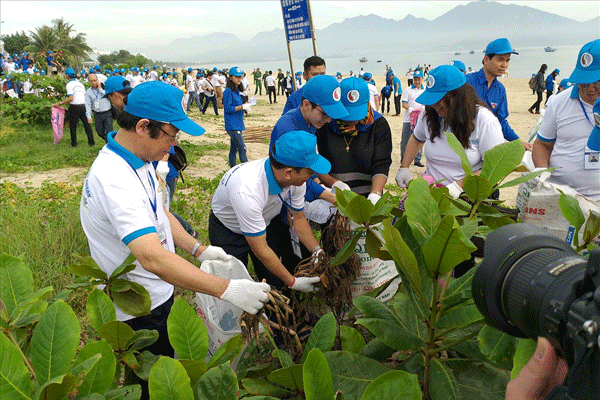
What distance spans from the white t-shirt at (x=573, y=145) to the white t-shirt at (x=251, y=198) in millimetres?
1525

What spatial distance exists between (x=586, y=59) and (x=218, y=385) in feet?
8.27

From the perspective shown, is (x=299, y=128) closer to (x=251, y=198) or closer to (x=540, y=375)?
(x=251, y=198)

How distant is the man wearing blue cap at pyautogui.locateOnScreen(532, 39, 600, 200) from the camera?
2314 mm

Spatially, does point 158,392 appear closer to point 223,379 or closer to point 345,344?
point 223,379

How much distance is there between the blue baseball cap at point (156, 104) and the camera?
1662 mm

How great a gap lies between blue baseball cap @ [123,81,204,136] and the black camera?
130cm

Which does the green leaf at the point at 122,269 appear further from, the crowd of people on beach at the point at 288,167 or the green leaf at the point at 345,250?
the green leaf at the point at 345,250

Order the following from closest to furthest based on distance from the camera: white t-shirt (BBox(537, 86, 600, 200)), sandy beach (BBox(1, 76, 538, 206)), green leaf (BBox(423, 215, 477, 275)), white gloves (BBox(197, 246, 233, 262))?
green leaf (BBox(423, 215, 477, 275))
white gloves (BBox(197, 246, 233, 262))
white t-shirt (BBox(537, 86, 600, 200))
sandy beach (BBox(1, 76, 538, 206))

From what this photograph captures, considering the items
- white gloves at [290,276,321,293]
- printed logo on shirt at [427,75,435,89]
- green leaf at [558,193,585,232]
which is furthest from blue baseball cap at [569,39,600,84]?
white gloves at [290,276,321,293]

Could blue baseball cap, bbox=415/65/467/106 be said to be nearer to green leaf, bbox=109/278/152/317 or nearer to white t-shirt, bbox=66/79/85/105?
green leaf, bbox=109/278/152/317

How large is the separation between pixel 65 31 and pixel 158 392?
162 ft

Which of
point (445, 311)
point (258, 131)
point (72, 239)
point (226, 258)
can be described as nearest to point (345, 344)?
point (445, 311)

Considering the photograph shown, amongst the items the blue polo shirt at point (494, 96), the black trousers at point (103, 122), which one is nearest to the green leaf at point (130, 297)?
the blue polo shirt at point (494, 96)

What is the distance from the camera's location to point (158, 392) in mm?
737
